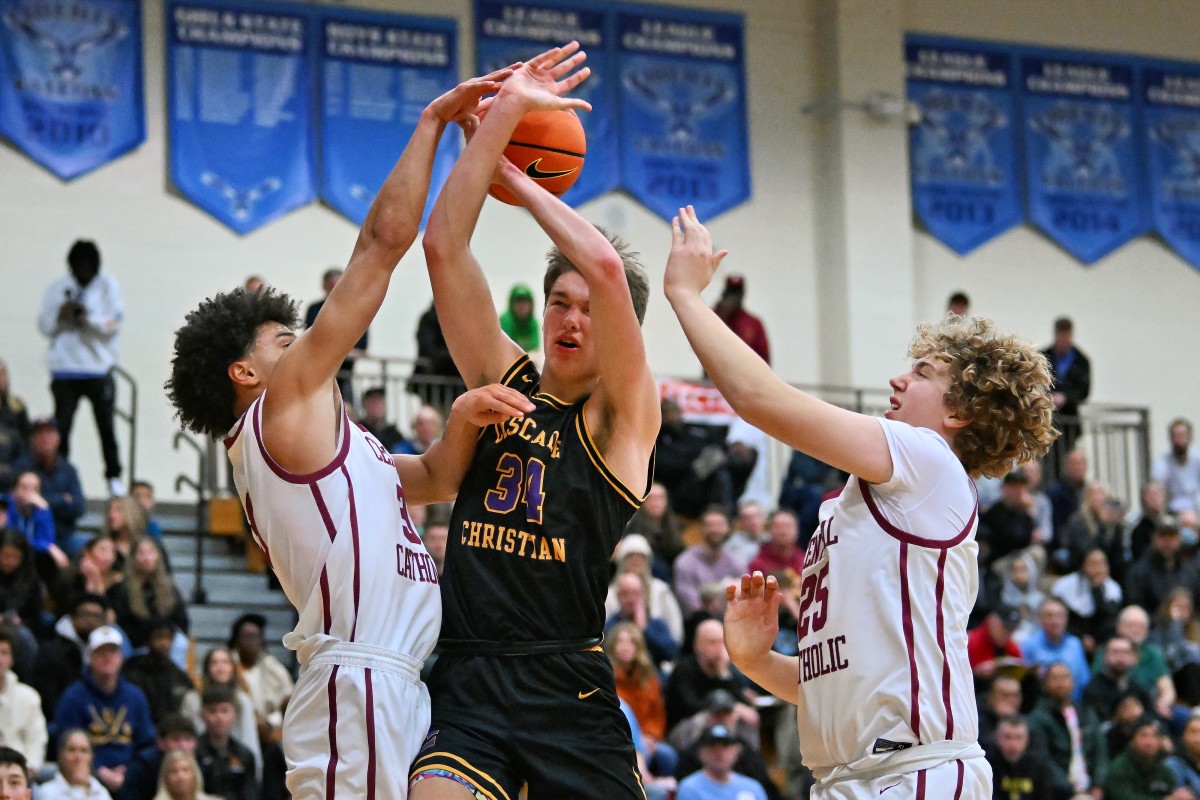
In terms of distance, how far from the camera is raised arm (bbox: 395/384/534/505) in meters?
4.76

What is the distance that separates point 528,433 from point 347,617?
0.73m

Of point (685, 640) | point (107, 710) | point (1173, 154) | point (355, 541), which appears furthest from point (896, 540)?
point (1173, 154)

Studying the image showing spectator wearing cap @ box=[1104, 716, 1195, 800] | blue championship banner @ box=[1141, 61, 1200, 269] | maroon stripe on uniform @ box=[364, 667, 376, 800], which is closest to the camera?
maroon stripe on uniform @ box=[364, 667, 376, 800]

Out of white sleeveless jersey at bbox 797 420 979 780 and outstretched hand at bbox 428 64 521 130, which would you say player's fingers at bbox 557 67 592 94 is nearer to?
outstretched hand at bbox 428 64 521 130

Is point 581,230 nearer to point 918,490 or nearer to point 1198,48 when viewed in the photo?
point 918,490

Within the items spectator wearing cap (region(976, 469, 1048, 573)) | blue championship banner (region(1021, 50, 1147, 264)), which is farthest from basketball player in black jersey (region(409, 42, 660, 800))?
A: blue championship banner (region(1021, 50, 1147, 264))

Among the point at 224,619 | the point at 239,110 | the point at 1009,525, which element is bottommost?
the point at 224,619

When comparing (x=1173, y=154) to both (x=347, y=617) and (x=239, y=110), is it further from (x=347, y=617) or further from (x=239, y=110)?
(x=347, y=617)

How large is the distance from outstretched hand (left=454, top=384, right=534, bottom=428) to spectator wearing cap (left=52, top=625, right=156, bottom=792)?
6487mm

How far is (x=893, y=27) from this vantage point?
1992cm

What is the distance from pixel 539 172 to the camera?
17.3 feet

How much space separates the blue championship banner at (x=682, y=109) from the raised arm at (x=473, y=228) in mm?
13824

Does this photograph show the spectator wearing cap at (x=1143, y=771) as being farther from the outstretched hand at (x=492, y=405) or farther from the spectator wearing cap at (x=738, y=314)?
the outstretched hand at (x=492, y=405)

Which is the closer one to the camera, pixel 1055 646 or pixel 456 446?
pixel 456 446
